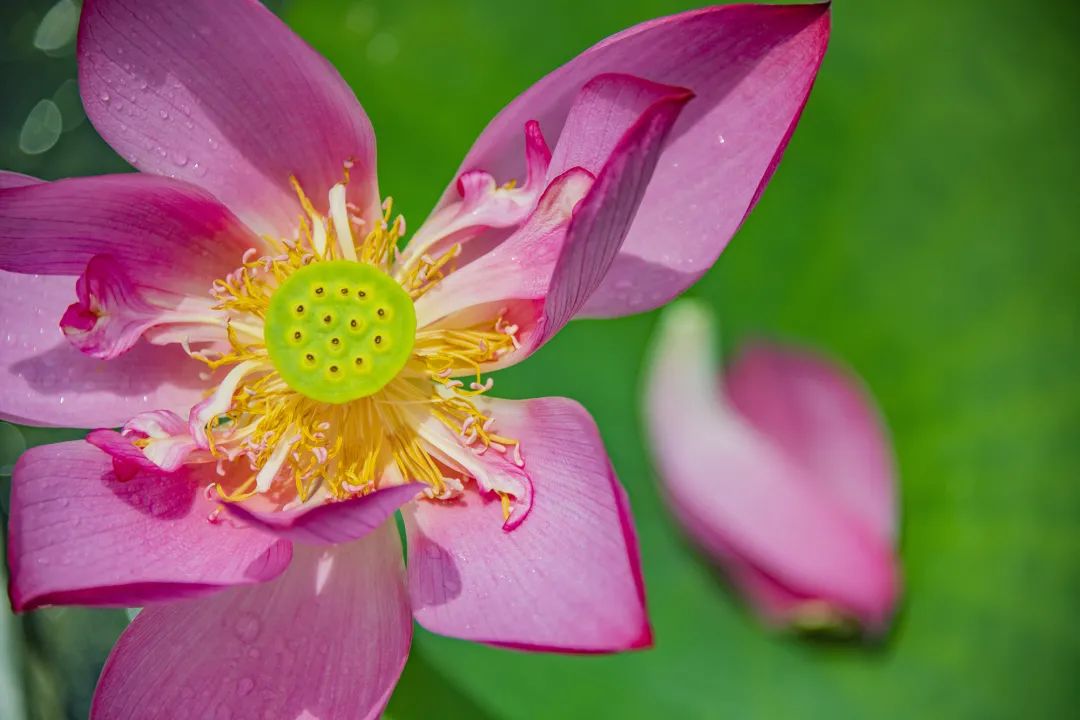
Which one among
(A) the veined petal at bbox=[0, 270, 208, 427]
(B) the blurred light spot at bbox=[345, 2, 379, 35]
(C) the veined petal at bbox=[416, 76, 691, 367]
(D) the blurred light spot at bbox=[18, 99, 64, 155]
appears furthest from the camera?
(B) the blurred light spot at bbox=[345, 2, 379, 35]

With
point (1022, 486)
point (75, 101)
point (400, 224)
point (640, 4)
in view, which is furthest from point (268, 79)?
point (1022, 486)

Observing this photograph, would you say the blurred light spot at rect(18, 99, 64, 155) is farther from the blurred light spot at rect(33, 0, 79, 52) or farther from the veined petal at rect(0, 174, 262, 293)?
the veined petal at rect(0, 174, 262, 293)

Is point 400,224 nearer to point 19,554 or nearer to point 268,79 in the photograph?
point 268,79

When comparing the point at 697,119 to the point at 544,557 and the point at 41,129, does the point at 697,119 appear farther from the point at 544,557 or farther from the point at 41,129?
the point at 41,129

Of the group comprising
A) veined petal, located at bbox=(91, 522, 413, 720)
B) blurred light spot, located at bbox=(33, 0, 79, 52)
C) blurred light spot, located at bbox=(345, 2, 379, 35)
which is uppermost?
blurred light spot, located at bbox=(345, 2, 379, 35)

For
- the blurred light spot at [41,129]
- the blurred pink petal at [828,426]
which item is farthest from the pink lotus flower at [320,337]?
the blurred pink petal at [828,426]

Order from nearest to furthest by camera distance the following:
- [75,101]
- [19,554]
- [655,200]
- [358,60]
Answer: [19,554] → [655,200] → [75,101] → [358,60]

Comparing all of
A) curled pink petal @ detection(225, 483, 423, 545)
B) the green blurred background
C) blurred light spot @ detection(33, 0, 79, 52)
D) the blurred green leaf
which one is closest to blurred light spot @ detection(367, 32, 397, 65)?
the green blurred background
